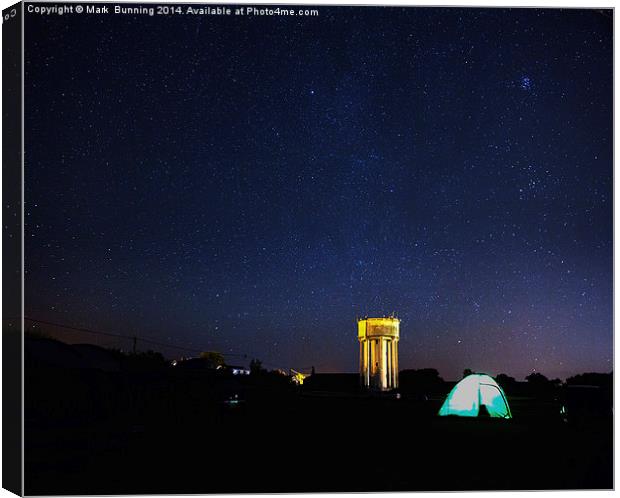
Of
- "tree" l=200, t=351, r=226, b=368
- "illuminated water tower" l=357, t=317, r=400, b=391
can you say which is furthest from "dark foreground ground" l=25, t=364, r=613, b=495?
"illuminated water tower" l=357, t=317, r=400, b=391

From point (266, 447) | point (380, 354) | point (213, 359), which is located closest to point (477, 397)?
point (266, 447)

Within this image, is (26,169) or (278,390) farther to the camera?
(278,390)

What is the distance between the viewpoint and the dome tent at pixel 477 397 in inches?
715

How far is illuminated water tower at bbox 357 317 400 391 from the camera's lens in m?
32.3

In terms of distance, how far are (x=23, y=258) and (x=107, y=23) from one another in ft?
11.8

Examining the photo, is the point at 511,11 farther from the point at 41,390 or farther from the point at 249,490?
the point at 41,390

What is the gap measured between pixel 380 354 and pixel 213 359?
10.9 meters

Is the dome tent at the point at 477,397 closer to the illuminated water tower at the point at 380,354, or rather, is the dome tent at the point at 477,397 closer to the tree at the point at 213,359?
the tree at the point at 213,359

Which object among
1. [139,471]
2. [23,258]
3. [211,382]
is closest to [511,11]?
[23,258]

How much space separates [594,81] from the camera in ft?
35.2

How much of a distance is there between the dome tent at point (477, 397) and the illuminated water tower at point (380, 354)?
13.7 meters

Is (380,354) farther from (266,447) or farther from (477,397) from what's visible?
(266,447)

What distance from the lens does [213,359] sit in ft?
78.0

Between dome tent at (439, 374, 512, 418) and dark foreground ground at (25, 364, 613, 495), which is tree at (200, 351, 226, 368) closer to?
dark foreground ground at (25, 364, 613, 495)
